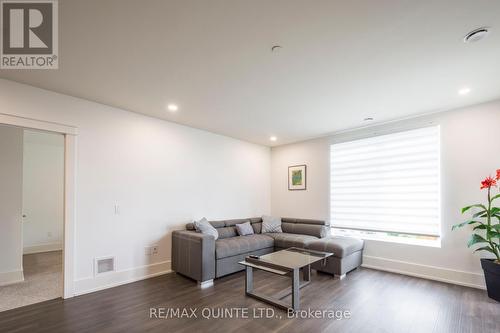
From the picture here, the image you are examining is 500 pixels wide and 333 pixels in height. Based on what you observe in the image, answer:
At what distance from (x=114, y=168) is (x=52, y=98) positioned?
3.79ft

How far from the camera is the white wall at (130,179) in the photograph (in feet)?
10.5

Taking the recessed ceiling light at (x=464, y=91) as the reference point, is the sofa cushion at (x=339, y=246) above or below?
below

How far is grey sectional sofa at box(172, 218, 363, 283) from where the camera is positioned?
352 centimetres

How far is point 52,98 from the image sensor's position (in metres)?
3.10

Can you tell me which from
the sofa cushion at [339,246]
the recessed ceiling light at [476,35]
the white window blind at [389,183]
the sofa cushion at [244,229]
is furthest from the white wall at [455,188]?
the sofa cushion at [244,229]

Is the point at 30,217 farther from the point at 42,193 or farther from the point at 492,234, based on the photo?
the point at 492,234

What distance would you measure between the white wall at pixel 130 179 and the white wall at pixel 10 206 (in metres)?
1.34

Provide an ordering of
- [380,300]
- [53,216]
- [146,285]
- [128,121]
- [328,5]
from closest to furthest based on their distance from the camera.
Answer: [328,5] < [380,300] < [146,285] < [128,121] < [53,216]

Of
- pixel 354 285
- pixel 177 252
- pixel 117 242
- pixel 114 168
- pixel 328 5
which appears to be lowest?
pixel 354 285

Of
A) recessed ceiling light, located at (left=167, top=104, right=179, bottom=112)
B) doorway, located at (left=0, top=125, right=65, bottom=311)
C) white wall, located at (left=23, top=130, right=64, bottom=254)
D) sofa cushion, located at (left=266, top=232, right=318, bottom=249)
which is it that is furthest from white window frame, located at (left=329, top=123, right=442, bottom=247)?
white wall, located at (left=23, top=130, right=64, bottom=254)

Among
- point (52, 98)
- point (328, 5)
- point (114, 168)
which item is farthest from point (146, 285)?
point (328, 5)

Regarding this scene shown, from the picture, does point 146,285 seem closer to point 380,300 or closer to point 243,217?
point 243,217

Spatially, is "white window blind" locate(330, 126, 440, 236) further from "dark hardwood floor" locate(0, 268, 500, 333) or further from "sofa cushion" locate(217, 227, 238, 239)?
"sofa cushion" locate(217, 227, 238, 239)

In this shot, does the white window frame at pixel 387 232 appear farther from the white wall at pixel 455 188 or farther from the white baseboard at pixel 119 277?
the white baseboard at pixel 119 277
